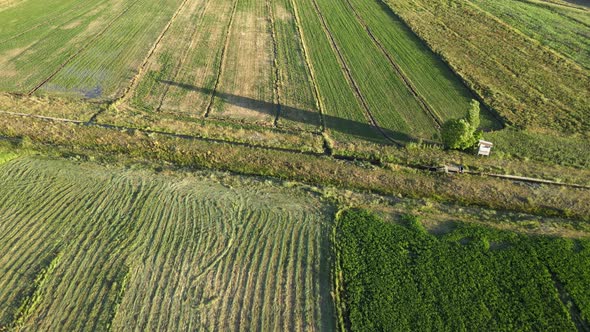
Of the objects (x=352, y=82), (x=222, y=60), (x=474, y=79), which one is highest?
(x=474, y=79)

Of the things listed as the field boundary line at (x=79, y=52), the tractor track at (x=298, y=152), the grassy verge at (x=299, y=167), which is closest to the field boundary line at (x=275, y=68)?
the tractor track at (x=298, y=152)

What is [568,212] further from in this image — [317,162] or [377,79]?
[377,79]

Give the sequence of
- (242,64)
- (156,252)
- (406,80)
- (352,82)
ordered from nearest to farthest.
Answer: (156,252) < (352,82) < (406,80) < (242,64)

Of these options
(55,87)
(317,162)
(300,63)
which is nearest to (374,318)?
(317,162)

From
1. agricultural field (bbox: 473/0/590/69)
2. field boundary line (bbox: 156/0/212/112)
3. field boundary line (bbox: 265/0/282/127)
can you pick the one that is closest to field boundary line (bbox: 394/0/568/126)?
agricultural field (bbox: 473/0/590/69)

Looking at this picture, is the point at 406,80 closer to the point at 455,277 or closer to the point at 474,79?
the point at 474,79

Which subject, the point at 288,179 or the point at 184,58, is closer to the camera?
the point at 288,179

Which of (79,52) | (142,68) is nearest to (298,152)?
(142,68)
